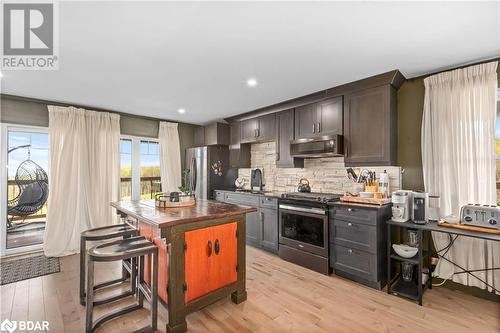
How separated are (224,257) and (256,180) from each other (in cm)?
258

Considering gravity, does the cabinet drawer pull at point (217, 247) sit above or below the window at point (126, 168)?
below

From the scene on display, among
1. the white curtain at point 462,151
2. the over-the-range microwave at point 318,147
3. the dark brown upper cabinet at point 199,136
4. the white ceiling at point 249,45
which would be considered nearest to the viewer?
the white ceiling at point 249,45

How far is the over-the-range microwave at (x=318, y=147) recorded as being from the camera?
128 inches

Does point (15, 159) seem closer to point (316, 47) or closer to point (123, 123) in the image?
point (123, 123)

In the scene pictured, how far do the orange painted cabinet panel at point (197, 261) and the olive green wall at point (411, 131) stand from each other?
2.55 metres

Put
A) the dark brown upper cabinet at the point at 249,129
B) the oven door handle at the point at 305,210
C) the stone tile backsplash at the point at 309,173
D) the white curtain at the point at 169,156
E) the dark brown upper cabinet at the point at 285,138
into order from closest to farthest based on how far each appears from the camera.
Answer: the oven door handle at the point at 305,210, the stone tile backsplash at the point at 309,173, the dark brown upper cabinet at the point at 285,138, the dark brown upper cabinet at the point at 249,129, the white curtain at the point at 169,156

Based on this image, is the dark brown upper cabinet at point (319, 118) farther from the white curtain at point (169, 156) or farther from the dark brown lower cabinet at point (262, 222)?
the white curtain at point (169, 156)

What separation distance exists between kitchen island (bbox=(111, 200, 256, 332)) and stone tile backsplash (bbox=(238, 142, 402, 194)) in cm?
179

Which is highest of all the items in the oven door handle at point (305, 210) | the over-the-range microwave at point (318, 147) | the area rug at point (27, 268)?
the over-the-range microwave at point (318, 147)

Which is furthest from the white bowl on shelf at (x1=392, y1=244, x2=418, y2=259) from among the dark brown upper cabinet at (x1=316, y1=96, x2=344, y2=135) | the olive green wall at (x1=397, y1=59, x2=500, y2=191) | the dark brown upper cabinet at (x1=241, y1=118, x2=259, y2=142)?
the dark brown upper cabinet at (x1=241, y1=118, x2=259, y2=142)

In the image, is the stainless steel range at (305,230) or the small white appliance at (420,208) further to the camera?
the stainless steel range at (305,230)

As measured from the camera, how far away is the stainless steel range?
309cm

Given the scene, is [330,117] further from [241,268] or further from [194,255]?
[194,255]

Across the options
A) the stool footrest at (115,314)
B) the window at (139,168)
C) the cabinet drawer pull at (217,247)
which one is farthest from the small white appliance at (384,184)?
the window at (139,168)
